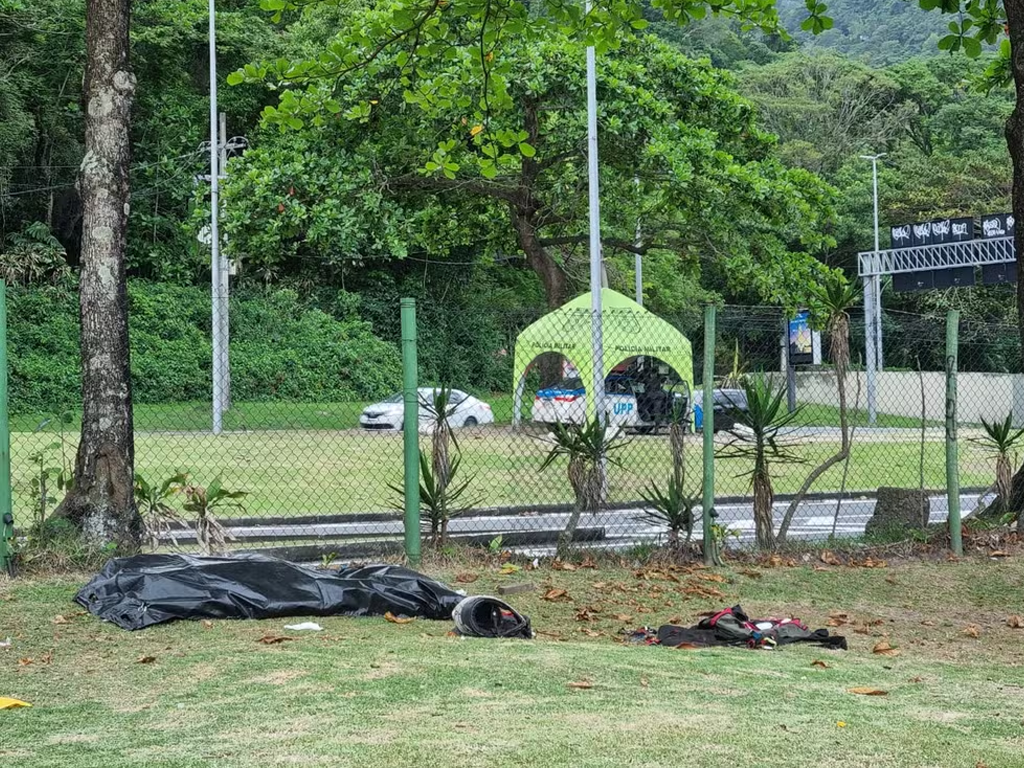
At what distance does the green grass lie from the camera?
31.8ft

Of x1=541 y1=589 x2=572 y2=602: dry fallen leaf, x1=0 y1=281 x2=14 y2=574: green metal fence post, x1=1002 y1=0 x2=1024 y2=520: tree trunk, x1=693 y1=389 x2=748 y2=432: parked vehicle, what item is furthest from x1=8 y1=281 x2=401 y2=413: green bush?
x1=1002 y1=0 x2=1024 y2=520: tree trunk

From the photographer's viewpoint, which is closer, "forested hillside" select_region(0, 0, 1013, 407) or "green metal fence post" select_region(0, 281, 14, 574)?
"green metal fence post" select_region(0, 281, 14, 574)

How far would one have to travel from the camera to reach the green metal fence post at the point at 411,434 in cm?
846

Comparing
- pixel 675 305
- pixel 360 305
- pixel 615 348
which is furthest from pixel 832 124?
pixel 615 348

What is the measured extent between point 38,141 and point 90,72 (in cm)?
2896

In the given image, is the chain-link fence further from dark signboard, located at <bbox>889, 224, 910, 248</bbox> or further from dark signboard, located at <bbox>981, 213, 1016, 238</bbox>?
dark signboard, located at <bbox>889, 224, 910, 248</bbox>

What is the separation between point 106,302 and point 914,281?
93.4 feet

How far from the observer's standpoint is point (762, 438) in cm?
932

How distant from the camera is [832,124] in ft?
193

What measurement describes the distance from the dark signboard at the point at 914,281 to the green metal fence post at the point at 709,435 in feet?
84.5

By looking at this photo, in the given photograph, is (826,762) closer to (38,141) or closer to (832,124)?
(38,141)

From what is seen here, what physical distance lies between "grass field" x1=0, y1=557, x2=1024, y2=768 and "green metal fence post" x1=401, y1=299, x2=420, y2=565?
128cm

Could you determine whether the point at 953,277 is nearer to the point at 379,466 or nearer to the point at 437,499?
the point at 379,466

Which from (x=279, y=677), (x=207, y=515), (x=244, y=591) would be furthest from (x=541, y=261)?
(x=279, y=677)
